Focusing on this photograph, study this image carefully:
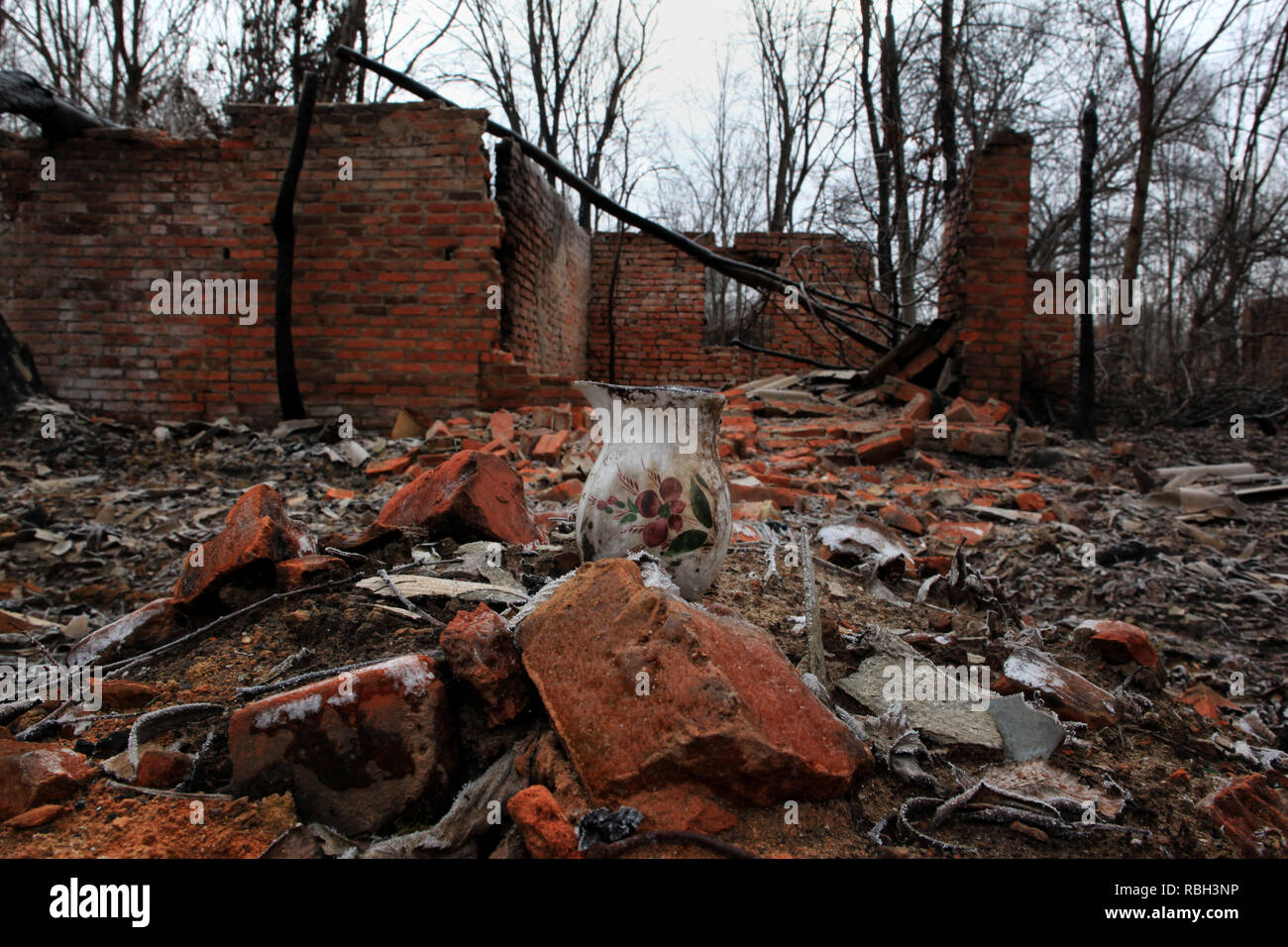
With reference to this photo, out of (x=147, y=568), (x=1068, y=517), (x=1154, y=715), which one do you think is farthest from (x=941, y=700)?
(x=147, y=568)

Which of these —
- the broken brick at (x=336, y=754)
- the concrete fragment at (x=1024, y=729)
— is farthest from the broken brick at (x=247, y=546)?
the concrete fragment at (x=1024, y=729)

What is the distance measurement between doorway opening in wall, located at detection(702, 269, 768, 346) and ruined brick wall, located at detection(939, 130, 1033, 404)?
2.34m

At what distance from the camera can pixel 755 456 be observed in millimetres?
4898

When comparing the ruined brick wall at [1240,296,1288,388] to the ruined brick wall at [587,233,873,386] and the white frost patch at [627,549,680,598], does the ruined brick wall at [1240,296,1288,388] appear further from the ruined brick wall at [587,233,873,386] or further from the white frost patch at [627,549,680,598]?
the white frost patch at [627,549,680,598]

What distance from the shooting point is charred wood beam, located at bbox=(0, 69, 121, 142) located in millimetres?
5086

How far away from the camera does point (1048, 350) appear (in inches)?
269

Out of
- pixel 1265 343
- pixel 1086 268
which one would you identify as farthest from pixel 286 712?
pixel 1265 343

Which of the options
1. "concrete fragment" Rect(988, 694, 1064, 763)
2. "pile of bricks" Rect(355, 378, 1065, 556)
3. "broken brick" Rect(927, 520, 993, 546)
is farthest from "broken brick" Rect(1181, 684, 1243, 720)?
"broken brick" Rect(927, 520, 993, 546)

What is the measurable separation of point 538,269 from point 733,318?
8.58 metres

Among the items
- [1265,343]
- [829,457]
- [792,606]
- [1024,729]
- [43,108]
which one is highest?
[43,108]

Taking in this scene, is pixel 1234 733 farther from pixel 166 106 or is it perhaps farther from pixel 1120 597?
pixel 166 106

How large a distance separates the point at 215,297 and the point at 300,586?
4.82 metres

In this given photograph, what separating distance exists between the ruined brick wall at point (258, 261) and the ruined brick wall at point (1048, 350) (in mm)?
5061

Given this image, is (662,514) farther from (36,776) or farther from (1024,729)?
(36,776)
